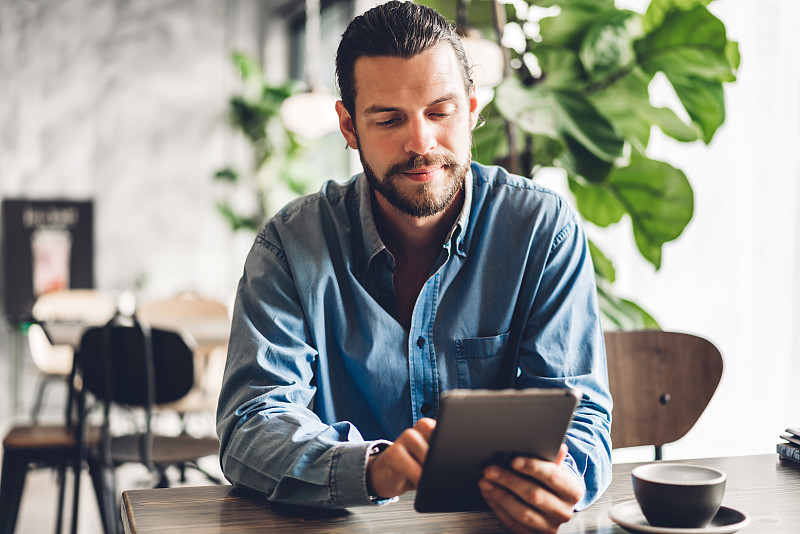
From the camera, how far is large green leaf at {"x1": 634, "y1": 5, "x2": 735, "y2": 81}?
1985mm

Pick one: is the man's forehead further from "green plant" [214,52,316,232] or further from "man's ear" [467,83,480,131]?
"green plant" [214,52,316,232]

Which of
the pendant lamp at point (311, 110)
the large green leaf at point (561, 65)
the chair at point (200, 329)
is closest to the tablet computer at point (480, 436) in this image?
the large green leaf at point (561, 65)

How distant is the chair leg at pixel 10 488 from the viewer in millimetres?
2398

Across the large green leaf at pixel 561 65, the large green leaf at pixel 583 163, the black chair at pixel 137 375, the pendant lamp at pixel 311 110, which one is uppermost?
the pendant lamp at pixel 311 110

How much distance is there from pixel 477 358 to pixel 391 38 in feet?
1.79

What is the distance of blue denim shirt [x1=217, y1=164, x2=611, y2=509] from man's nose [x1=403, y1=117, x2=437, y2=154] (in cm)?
17

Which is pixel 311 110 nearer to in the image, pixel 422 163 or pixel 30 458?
pixel 30 458

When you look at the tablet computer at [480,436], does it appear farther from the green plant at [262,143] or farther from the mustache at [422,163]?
the green plant at [262,143]

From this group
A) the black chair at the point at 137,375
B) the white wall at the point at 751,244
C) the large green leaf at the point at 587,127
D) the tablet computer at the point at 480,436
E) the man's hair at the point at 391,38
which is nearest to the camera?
the tablet computer at the point at 480,436

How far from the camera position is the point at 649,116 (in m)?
2.10

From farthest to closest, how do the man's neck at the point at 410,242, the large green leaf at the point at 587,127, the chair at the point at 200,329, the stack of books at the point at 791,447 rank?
the chair at the point at 200,329 → the large green leaf at the point at 587,127 → the man's neck at the point at 410,242 → the stack of books at the point at 791,447

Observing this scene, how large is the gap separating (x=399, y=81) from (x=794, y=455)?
32.8 inches

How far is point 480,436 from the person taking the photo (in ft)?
2.67

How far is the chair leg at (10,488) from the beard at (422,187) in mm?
1771
